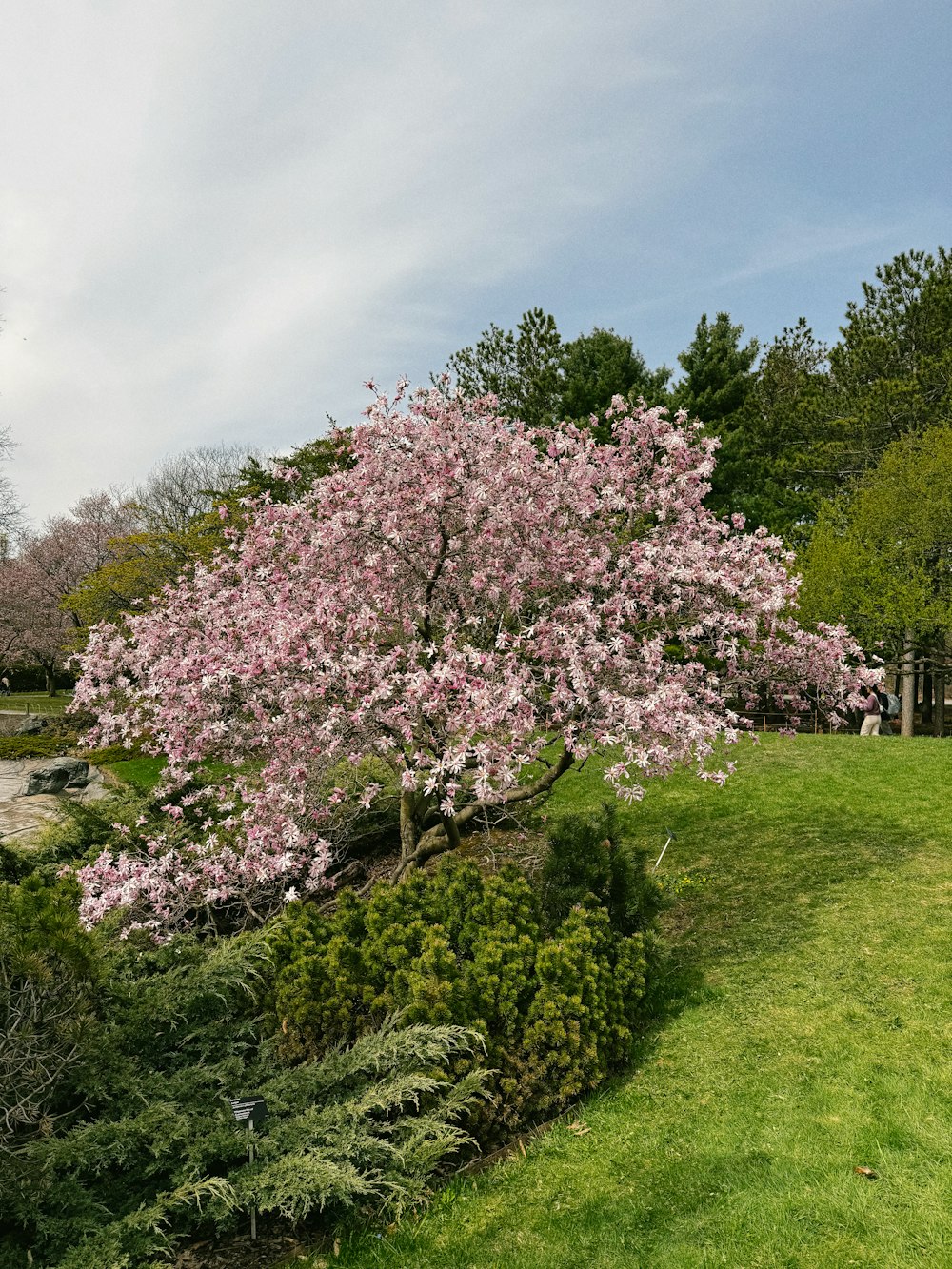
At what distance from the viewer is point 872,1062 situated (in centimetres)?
552

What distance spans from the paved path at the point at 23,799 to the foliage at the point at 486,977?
7420 millimetres

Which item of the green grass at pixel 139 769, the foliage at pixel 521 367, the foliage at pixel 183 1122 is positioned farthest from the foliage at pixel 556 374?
the foliage at pixel 183 1122

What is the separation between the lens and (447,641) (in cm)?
687

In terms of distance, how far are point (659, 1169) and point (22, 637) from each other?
40.7 metres

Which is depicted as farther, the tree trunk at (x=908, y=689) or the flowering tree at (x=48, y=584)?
the flowering tree at (x=48, y=584)

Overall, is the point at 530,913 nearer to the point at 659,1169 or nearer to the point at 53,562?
the point at 659,1169

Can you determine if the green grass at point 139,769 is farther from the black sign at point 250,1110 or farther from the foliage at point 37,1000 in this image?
the black sign at point 250,1110

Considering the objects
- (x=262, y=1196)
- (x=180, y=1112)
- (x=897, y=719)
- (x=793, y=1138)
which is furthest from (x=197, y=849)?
(x=897, y=719)

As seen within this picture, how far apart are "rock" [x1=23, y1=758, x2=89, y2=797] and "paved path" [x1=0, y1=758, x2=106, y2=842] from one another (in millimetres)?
149

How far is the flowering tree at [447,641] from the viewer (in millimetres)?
6637

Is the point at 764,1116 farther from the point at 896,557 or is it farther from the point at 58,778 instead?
the point at 896,557

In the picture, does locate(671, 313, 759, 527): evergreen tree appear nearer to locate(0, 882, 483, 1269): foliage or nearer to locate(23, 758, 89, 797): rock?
locate(23, 758, 89, 797): rock

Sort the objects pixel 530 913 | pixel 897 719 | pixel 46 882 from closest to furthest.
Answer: pixel 530 913
pixel 46 882
pixel 897 719

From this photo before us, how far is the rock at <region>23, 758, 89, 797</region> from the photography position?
1769cm
